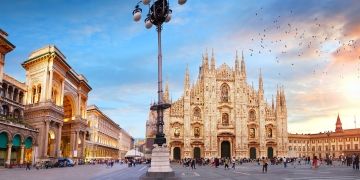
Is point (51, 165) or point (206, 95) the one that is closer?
point (51, 165)

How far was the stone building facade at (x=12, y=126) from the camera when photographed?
4112cm

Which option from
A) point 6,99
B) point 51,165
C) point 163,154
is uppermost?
point 6,99

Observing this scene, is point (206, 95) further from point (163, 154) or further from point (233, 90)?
point (163, 154)

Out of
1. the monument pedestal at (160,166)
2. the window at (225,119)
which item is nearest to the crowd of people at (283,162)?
the window at (225,119)

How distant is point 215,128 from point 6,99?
44029mm

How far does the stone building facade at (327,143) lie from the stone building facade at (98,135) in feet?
175

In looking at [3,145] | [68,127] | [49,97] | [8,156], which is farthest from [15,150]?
[68,127]

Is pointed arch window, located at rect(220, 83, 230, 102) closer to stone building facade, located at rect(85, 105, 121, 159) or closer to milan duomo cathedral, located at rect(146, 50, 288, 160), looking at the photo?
milan duomo cathedral, located at rect(146, 50, 288, 160)

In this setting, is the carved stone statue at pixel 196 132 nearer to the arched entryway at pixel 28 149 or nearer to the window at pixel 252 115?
the window at pixel 252 115

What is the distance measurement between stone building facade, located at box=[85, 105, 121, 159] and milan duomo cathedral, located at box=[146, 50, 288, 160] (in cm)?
1756

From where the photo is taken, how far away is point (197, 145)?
261 ft

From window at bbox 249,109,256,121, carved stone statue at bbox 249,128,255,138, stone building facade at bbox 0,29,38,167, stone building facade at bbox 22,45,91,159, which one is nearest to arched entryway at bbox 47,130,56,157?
stone building facade at bbox 22,45,91,159

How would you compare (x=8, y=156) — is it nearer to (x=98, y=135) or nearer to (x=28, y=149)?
(x=28, y=149)

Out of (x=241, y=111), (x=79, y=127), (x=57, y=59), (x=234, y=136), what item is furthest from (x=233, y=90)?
(x=57, y=59)
